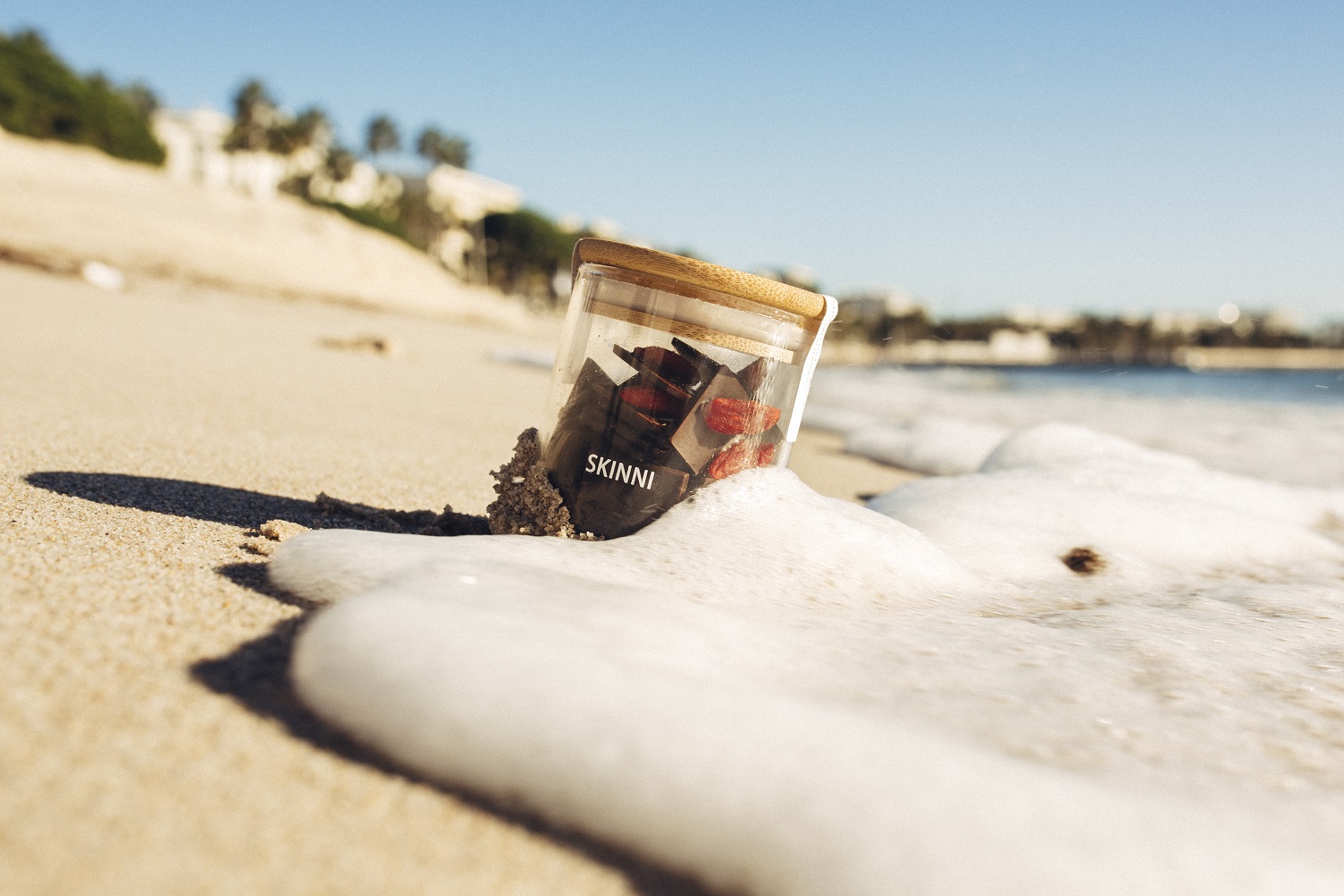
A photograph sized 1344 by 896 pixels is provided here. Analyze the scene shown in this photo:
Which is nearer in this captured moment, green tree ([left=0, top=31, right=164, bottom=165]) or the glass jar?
the glass jar

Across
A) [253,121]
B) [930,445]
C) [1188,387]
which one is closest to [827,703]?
[930,445]

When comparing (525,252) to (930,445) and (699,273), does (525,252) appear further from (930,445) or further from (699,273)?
(699,273)

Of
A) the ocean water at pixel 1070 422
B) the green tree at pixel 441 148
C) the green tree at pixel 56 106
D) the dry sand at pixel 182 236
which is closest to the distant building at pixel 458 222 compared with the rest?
the green tree at pixel 441 148

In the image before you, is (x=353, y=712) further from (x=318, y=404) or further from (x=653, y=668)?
→ (x=318, y=404)

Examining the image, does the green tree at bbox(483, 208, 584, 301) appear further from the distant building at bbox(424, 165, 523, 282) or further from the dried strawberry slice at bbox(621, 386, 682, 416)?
the dried strawberry slice at bbox(621, 386, 682, 416)

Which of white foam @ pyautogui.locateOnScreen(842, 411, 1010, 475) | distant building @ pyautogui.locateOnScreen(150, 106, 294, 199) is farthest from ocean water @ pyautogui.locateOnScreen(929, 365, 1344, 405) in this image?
distant building @ pyautogui.locateOnScreen(150, 106, 294, 199)

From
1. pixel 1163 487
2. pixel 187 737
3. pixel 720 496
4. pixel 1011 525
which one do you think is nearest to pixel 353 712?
pixel 187 737
